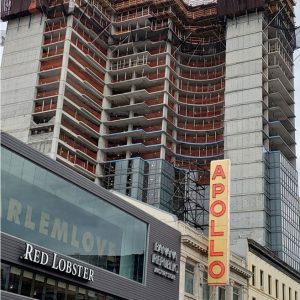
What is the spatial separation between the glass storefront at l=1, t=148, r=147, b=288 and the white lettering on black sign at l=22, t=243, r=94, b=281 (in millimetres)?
724

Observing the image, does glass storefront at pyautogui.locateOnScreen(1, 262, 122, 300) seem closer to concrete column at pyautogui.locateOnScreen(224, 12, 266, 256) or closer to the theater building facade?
the theater building facade

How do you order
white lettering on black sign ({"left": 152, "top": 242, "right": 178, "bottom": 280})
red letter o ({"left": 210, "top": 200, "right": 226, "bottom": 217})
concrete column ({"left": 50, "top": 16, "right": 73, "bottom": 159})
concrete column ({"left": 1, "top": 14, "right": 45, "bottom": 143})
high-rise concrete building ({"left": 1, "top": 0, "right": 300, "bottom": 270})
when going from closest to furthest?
white lettering on black sign ({"left": 152, "top": 242, "right": 178, "bottom": 280}) < red letter o ({"left": 210, "top": 200, "right": 226, "bottom": 217}) < concrete column ({"left": 50, "top": 16, "right": 73, "bottom": 159}) < high-rise concrete building ({"left": 1, "top": 0, "right": 300, "bottom": 270}) < concrete column ({"left": 1, "top": 14, "right": 45, "bottom": 143})

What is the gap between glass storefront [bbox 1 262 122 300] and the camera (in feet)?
102

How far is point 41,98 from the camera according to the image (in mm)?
115438

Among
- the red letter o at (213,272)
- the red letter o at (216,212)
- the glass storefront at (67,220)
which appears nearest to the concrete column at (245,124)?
the red letter o at (216,212)

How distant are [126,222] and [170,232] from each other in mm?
5920

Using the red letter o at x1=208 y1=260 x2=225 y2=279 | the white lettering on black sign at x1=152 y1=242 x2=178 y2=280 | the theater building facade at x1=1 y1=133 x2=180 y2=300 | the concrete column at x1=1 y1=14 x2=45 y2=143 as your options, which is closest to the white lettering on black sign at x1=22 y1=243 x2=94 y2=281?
the theater building facade at x1=1 y1=133 x2=180 y2=300

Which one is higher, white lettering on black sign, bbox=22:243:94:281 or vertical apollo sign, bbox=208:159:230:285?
vertical apollo sign, bbox=208:159:230:285

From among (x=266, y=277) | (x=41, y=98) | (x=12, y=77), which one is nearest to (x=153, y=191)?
(x=41, y=98)

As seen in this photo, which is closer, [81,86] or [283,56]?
[81,86]

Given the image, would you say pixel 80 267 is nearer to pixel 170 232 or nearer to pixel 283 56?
pixel 170 232

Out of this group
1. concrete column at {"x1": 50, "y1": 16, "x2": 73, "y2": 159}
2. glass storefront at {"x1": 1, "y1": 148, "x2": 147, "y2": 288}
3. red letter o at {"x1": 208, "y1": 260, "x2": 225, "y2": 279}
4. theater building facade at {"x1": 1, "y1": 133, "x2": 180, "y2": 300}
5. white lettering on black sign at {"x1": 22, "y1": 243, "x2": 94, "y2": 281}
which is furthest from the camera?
concrete column at {"x1": 50, "y1": 16, "x2": 73, "y2": 159}

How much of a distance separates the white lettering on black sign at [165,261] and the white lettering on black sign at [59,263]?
8.42 meters

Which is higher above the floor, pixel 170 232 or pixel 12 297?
pixel 170 232
